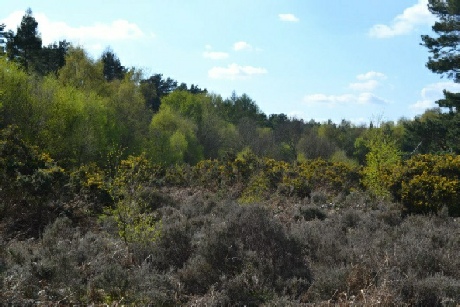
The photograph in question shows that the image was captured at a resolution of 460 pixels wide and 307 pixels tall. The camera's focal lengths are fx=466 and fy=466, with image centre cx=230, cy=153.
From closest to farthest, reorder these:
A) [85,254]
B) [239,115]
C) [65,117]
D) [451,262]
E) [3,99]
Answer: [451,262] → [85,254] → [3,99] → [65,117] → [239,115]

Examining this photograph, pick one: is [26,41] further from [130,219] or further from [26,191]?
[130,219]

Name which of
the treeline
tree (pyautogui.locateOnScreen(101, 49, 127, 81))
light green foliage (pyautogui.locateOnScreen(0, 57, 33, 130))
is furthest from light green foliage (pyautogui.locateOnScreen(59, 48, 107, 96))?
tree (pyautogui.locateOnScreen(101, 49, 127, 81))

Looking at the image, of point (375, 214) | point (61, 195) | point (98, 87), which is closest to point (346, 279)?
point (375, 214)

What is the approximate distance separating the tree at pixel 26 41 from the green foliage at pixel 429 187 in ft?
94.9

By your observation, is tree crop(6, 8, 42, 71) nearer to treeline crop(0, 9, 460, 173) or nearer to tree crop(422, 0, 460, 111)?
treeline crop(0, 9, 460, 173)

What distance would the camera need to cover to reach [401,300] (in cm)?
532

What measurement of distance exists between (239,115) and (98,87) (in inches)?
1618

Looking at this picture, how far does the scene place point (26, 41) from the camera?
33656mm

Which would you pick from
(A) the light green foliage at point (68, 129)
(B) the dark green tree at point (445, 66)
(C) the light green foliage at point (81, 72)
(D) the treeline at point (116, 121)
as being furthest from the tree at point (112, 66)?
(B) the dark green tree at point (445, 66)

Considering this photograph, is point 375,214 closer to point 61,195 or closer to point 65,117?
point 61,195

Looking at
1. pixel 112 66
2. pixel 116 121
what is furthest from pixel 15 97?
pixel 112 66

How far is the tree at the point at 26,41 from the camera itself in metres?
33.2

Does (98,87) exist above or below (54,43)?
below

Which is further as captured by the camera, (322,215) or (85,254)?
(322,215)
